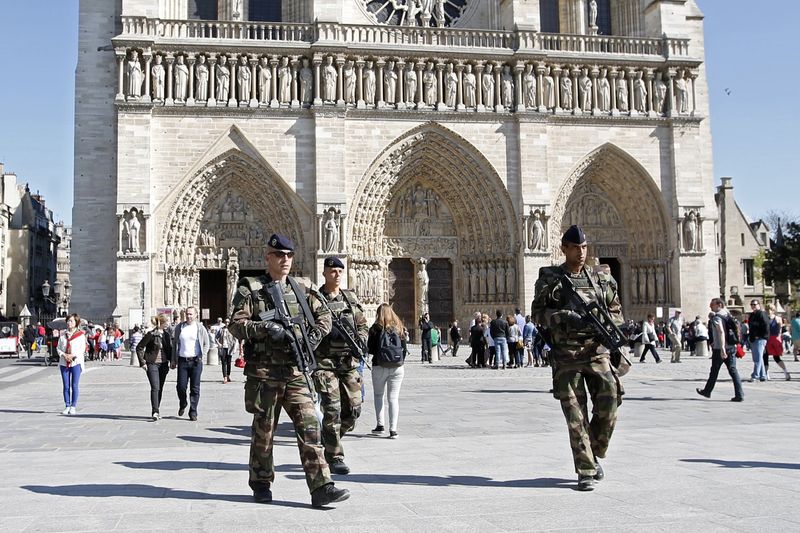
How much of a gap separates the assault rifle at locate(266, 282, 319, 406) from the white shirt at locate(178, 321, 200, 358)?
17.4 feet

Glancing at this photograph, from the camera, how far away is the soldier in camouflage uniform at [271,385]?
16.4 ft

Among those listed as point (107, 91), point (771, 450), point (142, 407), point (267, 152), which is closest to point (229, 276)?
point (267, 152)

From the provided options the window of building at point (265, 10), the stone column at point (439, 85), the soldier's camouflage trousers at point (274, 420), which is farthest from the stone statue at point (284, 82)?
the soldier's camouflage trousers at point (274, 420)

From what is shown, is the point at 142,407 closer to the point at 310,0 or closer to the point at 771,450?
the point at 771,450

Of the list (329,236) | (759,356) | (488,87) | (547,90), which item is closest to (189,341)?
(759,356)

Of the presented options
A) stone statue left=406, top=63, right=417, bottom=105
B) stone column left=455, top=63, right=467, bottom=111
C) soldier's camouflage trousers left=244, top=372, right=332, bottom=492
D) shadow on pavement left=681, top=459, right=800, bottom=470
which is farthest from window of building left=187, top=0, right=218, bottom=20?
shadow on pavement left=681, top=459, right=800, bottom=470

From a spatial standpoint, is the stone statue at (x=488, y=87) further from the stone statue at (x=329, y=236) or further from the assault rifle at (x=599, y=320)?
the assault rifle at (x=599, y=320)

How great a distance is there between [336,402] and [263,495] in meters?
1.60

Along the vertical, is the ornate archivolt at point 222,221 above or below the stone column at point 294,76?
below

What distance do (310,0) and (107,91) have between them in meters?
7.27

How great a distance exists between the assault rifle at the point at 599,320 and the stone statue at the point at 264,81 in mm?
21010

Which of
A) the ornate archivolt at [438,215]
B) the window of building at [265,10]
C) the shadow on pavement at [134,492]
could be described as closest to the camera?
the shadow on pavement at [134,492]

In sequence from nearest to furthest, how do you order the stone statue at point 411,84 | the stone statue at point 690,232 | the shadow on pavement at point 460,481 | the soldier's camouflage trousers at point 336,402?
1. the shadow on pavement at point 460,481
2. the soldier's camouflage trousers at point 336,402
3. the stone statue at point 411,84
4. the stone statue at point 690,232

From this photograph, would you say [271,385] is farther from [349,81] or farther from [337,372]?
[349,81]
